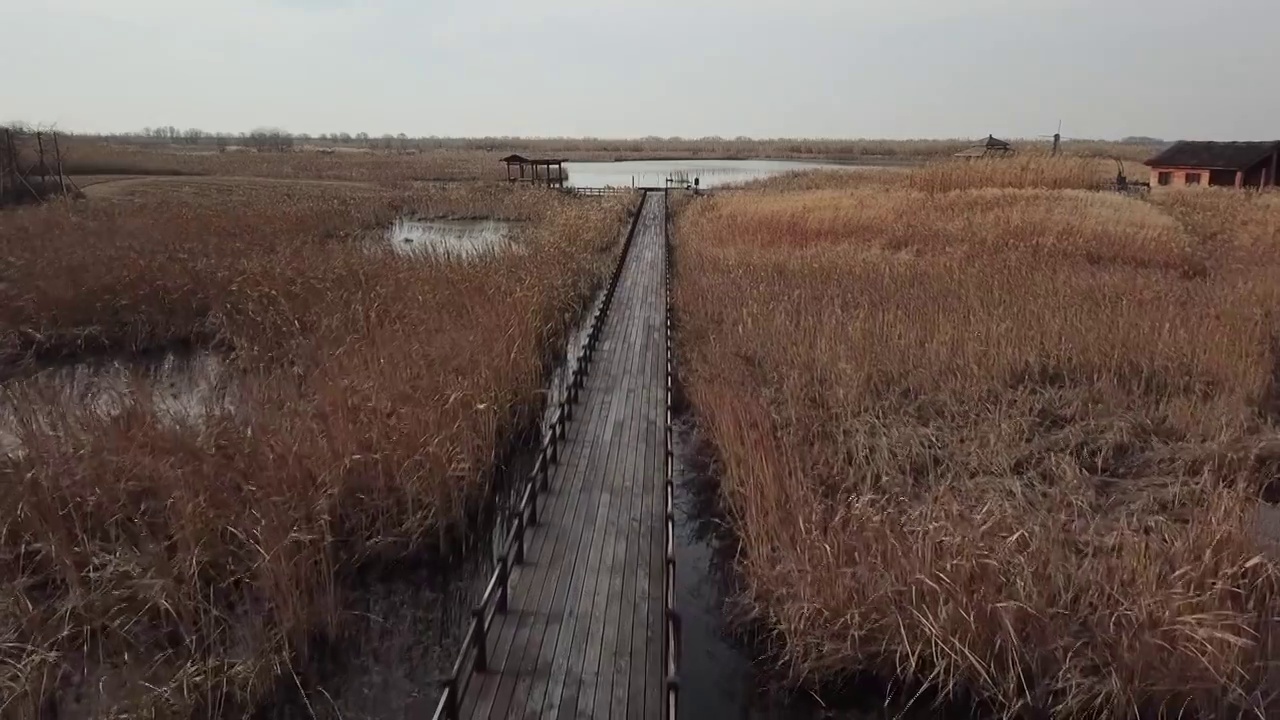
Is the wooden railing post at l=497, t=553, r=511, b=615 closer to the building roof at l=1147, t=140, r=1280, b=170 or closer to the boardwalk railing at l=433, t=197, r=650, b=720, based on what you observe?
the boardwalk railing at l=433, t=197, r=650, b=720

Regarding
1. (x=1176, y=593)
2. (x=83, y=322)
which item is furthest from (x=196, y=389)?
(x=1176, y=593)

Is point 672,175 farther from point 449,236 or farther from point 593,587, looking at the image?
point 593,587

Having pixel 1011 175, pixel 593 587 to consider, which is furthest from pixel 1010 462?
pixel 1011 175

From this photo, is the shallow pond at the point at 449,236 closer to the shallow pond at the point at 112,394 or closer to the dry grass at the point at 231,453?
the dry grass at the point at 231,453

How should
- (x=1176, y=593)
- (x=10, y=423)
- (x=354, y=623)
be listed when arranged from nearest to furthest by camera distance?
(x=1176, y=593)
(x=354, y=623)
(x=10, y=423)

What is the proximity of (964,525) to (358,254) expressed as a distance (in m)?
13.6

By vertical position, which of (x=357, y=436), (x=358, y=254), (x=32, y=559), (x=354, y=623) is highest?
(x=358, y=254)

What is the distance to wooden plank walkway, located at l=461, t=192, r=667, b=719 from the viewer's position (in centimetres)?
418

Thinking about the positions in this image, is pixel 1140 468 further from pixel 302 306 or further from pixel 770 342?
pixel 302 306

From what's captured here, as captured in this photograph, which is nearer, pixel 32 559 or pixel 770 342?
pixel 32 559

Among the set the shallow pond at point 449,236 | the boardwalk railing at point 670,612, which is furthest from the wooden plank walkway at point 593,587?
the shallow pond at point 449,236

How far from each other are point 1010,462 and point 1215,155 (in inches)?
1208

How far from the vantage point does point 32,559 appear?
524cm

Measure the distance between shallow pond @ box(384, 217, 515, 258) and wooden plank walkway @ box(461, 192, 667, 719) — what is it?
8.49 meters
